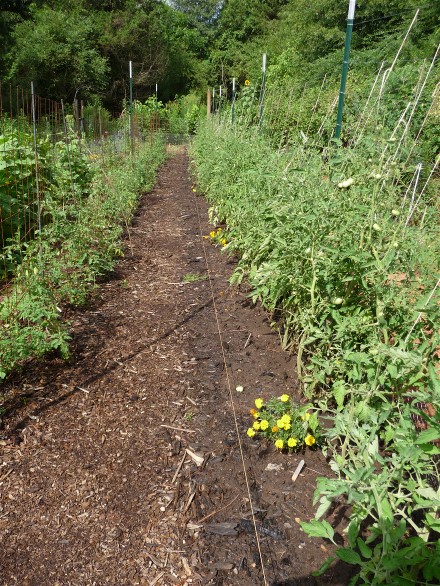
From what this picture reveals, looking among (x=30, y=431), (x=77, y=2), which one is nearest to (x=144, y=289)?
(x=30, y=431)

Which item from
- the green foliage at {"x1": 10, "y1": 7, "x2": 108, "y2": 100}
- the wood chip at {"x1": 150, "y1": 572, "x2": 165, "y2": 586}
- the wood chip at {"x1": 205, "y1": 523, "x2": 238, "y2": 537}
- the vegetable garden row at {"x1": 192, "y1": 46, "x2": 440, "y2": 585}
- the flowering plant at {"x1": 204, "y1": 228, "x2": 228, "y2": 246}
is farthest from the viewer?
the green foliage at {"x1": 10, "y1": 7, "x2": 108, "y2": 100}

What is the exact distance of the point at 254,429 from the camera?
7.71 ft

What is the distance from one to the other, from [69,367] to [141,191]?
5.62 m

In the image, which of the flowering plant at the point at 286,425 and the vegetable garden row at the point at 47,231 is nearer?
the flowering plant at the point at 286,425

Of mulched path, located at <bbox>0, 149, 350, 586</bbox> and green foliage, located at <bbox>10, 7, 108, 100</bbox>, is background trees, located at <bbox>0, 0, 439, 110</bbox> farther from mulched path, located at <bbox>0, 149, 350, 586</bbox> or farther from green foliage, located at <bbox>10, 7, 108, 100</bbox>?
mulched path, located at <bbox>0, 149, 350, 586</bbox>

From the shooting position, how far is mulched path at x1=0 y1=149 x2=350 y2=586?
5.70 ft

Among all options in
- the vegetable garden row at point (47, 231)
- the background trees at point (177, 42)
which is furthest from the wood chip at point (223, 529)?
the background trees at point (177, 42)

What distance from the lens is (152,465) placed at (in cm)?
218

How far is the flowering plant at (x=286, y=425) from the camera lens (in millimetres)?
2180

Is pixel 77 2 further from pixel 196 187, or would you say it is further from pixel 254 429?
pixel 254 429

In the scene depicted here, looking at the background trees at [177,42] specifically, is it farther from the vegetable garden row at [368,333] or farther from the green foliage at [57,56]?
the vegetable garden row at [368,333]

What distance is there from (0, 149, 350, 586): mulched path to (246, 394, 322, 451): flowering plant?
0.23 feet

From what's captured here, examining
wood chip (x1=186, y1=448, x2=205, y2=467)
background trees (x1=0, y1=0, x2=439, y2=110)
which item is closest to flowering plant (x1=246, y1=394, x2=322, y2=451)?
wood chip (x1=186, y1=448, x2=205, y2=467)

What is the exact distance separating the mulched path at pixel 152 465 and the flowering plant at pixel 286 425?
71 mm
